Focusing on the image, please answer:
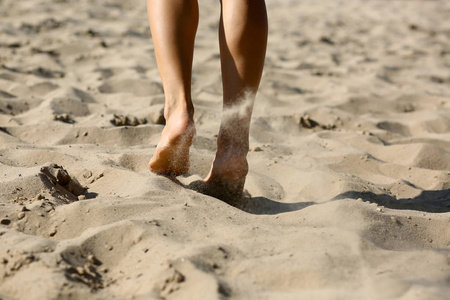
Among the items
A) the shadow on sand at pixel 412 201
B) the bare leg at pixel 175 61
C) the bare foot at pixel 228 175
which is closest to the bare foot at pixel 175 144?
the bare leg at pixel 175 61

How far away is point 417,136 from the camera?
262cm

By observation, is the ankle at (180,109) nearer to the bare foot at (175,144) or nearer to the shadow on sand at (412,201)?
the bare foot at (175,144)

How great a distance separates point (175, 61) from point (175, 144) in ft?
0.86

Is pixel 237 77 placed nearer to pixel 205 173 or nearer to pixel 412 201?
pixel 205 173

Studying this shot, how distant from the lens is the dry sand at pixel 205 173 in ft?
3.67

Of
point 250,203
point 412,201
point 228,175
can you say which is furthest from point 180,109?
point 412,201

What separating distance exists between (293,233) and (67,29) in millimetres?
3656

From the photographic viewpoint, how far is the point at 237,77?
62.3 inches

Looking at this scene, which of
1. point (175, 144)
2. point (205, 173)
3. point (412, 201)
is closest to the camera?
point (175, 144)

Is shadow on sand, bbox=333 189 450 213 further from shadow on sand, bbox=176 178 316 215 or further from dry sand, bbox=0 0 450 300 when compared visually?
shadow on sand, bbox=176 178 316 215

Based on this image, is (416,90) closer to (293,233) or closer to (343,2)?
A: (293,233)

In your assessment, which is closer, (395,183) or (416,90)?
(395,183)

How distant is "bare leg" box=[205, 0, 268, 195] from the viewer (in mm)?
1562

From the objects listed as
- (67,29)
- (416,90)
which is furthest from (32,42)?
(416,90)
